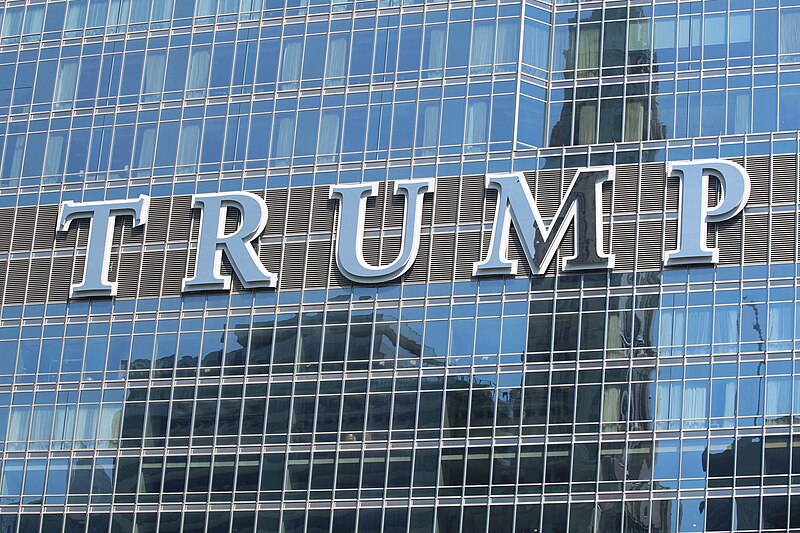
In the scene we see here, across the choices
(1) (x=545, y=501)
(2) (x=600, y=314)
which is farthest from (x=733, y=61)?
(1) (x=545, y=501)

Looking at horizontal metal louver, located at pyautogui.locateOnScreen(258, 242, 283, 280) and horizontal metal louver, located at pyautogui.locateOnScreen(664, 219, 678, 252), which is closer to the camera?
horizontal metal louver, located at pyautogui.locateOnScreen(664, 219, 678, 252)

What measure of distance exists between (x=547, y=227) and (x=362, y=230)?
892 cm

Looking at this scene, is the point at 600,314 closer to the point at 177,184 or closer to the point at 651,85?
the point at 651,85

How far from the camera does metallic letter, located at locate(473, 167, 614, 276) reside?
320 ft

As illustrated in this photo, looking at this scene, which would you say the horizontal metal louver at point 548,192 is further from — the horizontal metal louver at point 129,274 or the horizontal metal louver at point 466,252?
the horizontal metal louver at point 129,274

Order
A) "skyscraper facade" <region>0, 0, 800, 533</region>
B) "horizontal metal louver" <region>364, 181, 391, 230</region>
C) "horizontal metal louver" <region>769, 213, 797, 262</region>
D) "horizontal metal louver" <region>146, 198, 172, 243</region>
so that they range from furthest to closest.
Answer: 1. "horizontal metal louver" <region>146, 198, 172, 243</region>
2. "horizontal metal louver" <region>364, 181, 391, 230</region>
3. "horizontal metal louver" <region>769, 213, 797, 262</region>
4. "skyscraper facade" <region>0, 0, 800, 533</region>

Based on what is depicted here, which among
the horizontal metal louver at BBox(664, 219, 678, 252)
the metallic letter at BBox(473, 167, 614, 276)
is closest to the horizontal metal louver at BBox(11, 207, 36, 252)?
the metallic letter at BBox(473, 167, 614, 276)

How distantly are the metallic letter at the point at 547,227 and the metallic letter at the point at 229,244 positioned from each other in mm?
10884

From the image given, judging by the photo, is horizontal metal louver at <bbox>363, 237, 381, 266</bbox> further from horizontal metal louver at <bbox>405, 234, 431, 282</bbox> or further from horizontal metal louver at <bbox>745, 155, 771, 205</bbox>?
horizontal metal louver at <bbox>745, 155, 771, 205</bbox>

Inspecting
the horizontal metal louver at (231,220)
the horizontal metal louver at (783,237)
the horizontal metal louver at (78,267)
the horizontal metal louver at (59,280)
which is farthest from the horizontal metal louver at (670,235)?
the horizontal metal louver at (59,280)

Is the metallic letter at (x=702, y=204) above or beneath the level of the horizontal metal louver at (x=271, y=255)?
above

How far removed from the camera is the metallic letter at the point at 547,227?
97562mm

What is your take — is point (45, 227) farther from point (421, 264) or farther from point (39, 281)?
point (421, 264)

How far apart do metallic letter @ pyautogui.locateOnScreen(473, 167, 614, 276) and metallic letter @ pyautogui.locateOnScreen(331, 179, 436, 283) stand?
343 centimetres
